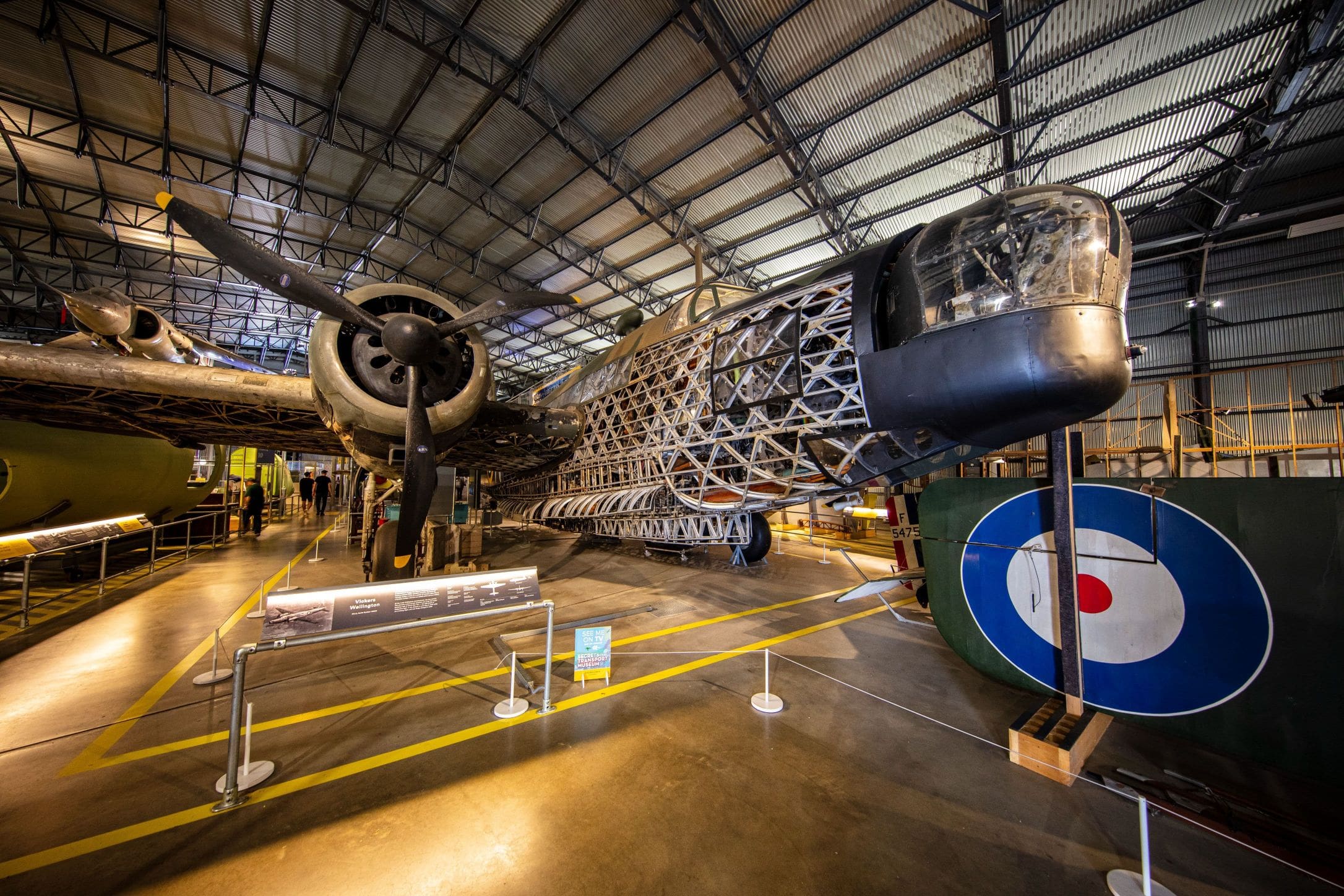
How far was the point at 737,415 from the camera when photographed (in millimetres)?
4383

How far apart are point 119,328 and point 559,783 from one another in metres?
11.2

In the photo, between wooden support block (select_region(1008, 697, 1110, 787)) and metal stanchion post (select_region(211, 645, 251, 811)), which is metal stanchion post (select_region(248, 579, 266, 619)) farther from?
wooden support block (select_region(1008, 697, 1110, 787))

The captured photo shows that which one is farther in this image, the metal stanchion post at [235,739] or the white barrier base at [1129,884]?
the metal stanchion post at [235,739]

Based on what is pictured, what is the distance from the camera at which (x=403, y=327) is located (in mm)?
4254

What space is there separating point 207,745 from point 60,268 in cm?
2938

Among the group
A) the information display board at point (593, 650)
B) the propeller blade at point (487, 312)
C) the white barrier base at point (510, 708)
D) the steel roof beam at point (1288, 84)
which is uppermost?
the steel roof beam at point (1288, 84)

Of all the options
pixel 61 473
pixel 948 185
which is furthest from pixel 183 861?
pixel 948 185

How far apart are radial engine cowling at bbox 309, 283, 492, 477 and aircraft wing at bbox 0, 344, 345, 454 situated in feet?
2.53

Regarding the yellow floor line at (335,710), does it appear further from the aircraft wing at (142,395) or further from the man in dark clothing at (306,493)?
the man in dark clothing at (306,493)

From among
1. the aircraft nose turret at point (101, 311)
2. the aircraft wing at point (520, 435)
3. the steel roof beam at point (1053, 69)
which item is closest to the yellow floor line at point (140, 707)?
the aircraft wing at point (520, 435)

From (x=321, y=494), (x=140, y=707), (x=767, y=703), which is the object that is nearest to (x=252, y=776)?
(x=140, y=707)

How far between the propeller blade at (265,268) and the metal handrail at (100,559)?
3.66 metres

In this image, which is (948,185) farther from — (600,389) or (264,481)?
(264,481)

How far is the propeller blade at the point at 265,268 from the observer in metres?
3.98
